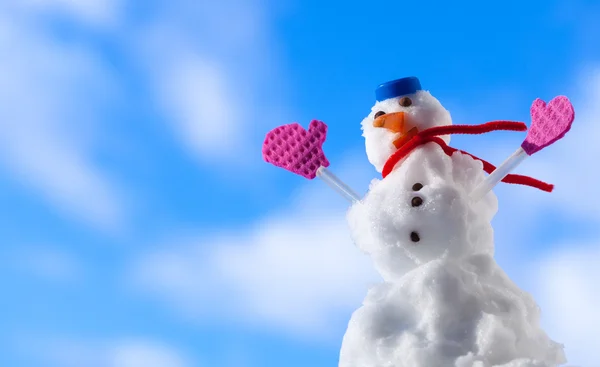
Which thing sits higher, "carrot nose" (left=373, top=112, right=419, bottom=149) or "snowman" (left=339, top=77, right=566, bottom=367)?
"carrot nose" (left=373, top=112, right=419, bottom=149)

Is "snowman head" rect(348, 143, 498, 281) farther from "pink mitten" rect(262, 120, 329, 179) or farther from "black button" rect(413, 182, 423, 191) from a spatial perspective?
"pink mitten" rect(262, 120, 329, 179)

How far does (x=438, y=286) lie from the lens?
147cm

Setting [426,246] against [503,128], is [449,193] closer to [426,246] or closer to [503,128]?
[426,246]

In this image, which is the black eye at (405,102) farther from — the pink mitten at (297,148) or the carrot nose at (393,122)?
the pink mitten at (297,148)

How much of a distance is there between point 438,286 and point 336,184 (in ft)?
1.48

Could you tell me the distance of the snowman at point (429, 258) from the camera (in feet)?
4.69

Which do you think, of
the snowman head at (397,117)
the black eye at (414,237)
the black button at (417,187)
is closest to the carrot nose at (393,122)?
the snowman head at (397,117)

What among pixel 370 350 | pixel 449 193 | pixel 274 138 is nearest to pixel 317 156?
pixel 274 138

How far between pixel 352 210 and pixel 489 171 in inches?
14.8

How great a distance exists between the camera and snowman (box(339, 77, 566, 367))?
143 cm

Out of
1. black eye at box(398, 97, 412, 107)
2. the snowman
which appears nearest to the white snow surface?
the snowman

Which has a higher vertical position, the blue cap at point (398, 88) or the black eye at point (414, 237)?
the blue cap at point (398, 88)

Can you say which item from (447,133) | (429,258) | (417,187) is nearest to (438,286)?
(429,258)

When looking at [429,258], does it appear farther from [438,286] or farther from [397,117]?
[397,117]
